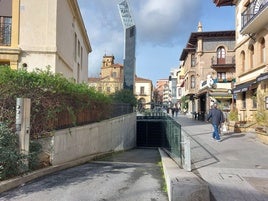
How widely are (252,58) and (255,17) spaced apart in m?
4.46

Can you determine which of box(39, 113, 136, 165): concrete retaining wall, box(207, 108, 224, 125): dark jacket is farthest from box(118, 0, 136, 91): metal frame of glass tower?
box(207, 108, 224, 125): dark jacket

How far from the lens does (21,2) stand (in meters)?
16.8

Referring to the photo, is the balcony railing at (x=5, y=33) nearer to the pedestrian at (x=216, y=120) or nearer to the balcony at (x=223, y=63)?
the pedestrian at (x=216, y=120)

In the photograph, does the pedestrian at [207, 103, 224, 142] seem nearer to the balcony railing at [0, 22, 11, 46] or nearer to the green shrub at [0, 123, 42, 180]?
the green shrub at [0, 123, 42, 180]

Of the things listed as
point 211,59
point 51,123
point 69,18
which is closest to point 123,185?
point 51,123

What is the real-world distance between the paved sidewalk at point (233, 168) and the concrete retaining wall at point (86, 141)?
150 inches

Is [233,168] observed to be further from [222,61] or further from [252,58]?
[222,61]

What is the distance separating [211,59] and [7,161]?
40.1 meters

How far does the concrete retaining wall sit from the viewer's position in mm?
9164

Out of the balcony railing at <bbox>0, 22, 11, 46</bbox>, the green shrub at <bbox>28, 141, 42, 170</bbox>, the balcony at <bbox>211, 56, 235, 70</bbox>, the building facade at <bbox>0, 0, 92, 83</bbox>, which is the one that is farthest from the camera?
the balcony at <bbox>211, 56, 235, 70</bbox>

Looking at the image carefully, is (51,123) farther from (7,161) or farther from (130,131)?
(130,131)

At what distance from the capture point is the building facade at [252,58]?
17000 mm

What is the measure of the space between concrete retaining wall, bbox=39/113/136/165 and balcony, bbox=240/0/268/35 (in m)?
9.15

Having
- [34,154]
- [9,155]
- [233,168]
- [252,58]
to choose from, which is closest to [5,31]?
[34,154]
